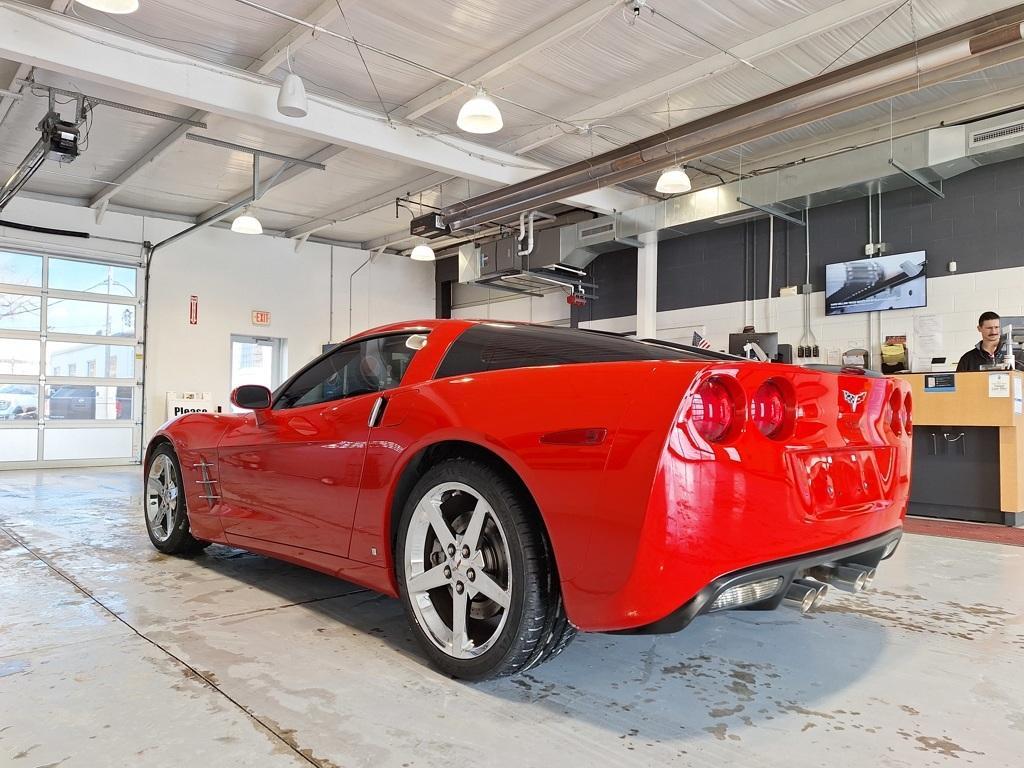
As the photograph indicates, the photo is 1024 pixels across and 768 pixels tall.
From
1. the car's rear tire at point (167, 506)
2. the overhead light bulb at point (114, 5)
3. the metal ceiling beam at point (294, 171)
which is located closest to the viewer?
the car's rear tire at point (167, 506)

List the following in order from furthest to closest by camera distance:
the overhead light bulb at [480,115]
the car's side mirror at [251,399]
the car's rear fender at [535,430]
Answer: the overhead light bulb at [480,115] → the car's side mirror at [251,399] → the car's rear fender at [535,430]

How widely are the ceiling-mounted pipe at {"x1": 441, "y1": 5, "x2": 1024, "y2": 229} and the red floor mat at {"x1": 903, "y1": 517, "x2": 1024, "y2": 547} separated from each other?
3128mm

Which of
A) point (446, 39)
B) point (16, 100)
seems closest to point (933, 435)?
point (446, 39)

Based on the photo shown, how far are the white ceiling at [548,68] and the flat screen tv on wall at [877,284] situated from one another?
138cm

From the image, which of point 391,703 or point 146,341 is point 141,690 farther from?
point 146,341

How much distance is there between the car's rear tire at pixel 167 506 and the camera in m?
3.38

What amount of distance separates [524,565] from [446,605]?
0.42 metres

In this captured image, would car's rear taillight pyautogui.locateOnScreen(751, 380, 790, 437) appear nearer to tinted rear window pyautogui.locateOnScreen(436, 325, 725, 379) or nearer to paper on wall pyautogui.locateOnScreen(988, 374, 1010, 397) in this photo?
tinted rear window pyautogui.locateOnScreen(436, 325, 725, 379)

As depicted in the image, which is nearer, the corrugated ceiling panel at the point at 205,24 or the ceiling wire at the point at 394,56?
the ceiling wire at the point at 394,56

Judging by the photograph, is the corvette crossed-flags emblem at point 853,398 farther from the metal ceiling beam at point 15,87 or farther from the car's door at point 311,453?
the metal ceiling beam at point 15,87

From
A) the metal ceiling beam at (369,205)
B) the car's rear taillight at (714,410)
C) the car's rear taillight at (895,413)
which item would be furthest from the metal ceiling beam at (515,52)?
the car's rear taillight at (714,410)

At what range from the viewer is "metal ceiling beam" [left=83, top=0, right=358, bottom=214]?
18.1ft

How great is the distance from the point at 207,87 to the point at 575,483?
6387 mm

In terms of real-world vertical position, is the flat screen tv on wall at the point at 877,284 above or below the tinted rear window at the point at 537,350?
above
